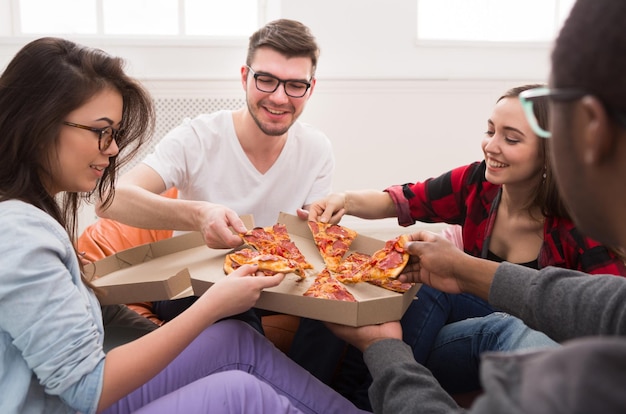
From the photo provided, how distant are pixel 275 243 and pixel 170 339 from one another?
0.56m

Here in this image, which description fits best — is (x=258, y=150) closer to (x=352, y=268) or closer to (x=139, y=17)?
(x=352, y=268)

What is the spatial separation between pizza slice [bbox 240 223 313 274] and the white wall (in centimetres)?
218

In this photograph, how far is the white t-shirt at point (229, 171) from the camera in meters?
2.30

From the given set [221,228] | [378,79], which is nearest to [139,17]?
[378,79]

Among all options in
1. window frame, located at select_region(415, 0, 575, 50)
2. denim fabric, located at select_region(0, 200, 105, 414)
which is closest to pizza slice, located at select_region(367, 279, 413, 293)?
denim fabric, located at select_region(0, 200, 105, 414)

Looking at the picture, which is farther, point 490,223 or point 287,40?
point 287,40

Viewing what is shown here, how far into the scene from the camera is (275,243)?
176 centimetres

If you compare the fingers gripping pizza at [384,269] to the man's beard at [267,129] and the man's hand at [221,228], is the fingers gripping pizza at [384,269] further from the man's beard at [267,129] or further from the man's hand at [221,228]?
the man's beard at [267,129]

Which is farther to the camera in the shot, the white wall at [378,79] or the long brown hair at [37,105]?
the white wall at [378,79]

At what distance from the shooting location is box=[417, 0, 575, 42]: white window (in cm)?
429

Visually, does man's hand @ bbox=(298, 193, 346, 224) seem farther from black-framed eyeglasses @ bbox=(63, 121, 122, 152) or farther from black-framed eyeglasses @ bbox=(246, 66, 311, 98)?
black-framed eyeglasses @ bbox=(63, 121, 122, 152)

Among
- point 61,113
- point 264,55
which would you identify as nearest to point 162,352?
point 61,113

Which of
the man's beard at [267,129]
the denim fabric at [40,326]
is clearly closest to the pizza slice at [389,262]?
the denim fabric at [40,326]

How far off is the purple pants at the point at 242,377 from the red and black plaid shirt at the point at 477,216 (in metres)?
0.74
